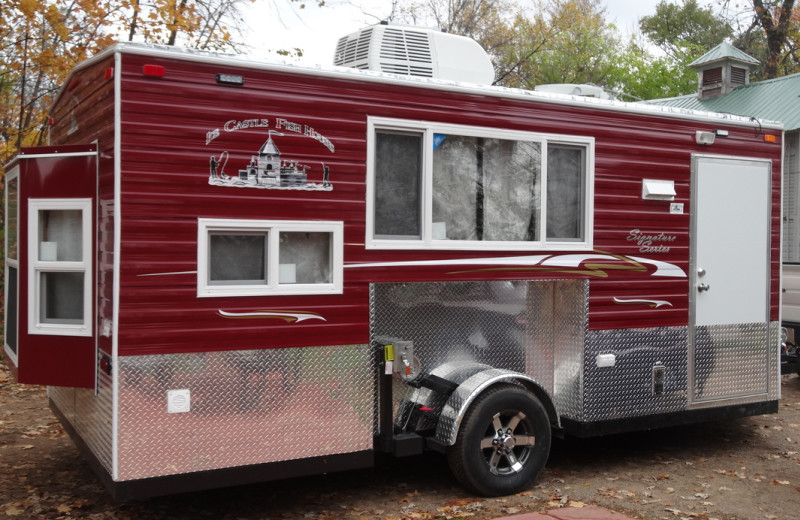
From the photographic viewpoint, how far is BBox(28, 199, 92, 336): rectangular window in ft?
15.2

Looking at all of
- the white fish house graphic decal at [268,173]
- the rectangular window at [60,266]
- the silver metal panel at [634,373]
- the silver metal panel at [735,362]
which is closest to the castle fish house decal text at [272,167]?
the white fish house graphic decal at [268,173]

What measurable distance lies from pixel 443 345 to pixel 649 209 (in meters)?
2.02

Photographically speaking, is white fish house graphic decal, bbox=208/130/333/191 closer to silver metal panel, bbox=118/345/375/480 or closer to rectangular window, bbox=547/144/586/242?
silver metal panel, bbox=118/345/375/480

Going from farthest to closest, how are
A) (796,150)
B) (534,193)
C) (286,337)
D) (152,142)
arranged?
(796,150), (534,193), (286,337), (152,142)

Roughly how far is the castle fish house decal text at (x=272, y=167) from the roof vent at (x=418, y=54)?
107 centimetres

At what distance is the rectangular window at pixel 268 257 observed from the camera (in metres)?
4.54

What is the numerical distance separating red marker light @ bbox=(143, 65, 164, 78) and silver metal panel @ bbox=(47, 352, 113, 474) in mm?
1686

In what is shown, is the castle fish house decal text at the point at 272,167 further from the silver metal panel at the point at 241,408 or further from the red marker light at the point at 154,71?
the silver metal panel at the point at 241,408

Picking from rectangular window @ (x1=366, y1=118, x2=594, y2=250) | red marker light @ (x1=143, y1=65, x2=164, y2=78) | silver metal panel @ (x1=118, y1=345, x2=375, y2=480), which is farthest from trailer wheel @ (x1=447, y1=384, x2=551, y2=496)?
red marker light @ (x1=143, y1=65, x2=164, y2=78)

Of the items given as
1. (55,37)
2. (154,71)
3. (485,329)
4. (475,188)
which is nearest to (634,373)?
(485,329)

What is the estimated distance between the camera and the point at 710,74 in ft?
62.0

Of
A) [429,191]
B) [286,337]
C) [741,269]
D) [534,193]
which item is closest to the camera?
[286,337]

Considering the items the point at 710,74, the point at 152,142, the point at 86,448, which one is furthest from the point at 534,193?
the point at 710,74

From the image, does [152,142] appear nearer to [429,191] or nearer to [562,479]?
[429,191]
